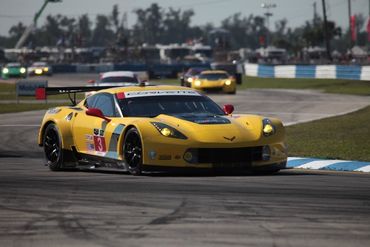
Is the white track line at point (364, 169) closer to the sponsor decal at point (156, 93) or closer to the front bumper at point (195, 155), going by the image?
the front bumper at point (195, 155)

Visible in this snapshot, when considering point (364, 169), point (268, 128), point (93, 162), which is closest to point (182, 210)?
point (268, 128)

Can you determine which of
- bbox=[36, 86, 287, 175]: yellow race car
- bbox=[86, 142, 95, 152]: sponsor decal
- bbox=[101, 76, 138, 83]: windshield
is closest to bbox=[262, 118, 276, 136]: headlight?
bbox=[36, 86, 287, 175]: yellow race car

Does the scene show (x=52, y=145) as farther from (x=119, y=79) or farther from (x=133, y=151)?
(x=119, y=79)

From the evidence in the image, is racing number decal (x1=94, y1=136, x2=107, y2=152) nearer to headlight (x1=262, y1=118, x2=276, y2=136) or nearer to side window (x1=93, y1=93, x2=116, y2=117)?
side window (x1=93, y1=93, x2=116, y2=117)

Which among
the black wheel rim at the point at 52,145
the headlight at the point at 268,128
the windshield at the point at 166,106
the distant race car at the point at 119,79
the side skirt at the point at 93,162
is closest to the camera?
the headlight at the point at 268,128

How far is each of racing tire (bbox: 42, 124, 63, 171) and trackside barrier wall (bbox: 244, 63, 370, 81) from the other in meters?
38.3

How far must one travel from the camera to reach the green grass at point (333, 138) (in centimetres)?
1583

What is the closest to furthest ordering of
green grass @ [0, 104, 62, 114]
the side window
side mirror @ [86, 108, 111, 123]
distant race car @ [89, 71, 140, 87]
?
side mirror @ [86, 108, 111, 123], the side window, green grass @ [0, 104, 62, 114], distant race car @ [89, 71, 140, 87]

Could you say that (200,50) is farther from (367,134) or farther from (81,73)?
(367,134)

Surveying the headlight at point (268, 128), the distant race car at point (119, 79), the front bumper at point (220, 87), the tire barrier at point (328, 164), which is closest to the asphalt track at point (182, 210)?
the headlight at point (268, 128)

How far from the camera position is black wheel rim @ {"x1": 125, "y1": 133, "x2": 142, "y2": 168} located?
39.0 ft

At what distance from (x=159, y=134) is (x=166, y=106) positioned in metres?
1.14

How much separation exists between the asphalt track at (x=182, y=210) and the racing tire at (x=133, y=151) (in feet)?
0.52

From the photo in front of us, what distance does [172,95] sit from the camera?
13109 millimetres
